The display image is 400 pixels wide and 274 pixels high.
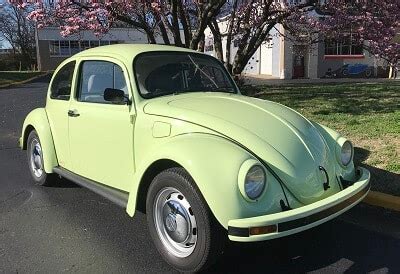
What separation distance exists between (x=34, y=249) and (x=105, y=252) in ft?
2.07

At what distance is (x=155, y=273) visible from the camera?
12.1 feet

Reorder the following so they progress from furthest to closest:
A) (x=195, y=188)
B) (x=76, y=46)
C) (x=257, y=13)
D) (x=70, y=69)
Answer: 1. (x=76, y=46)
2. (x=257, y=13)
3. (x=70, y=69)
4. (x=195, y=188)

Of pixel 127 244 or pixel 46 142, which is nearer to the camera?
pixel 127 244

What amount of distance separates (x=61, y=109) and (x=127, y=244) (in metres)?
1.91

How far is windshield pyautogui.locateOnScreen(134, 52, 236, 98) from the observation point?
4.56 m

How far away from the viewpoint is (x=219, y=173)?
3.38 m

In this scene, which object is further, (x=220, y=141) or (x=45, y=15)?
(x=45, y=15)

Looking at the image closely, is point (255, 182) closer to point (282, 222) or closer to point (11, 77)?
point (282, 222)

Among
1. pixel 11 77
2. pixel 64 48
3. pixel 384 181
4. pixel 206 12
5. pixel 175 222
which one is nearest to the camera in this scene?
pixel 175 222

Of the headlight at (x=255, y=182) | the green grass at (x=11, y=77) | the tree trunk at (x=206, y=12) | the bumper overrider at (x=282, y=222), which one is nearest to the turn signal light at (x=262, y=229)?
the bumper overrider at (x=282, y=222)

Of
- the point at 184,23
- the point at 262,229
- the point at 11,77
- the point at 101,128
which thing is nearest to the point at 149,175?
the point at 101,128

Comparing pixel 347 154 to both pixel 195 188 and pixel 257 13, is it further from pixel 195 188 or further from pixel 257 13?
pixel 257 13

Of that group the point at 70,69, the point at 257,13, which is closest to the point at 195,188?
the point at 70,69

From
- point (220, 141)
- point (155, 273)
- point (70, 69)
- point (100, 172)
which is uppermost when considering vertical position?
point (70, 69)
